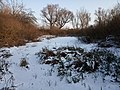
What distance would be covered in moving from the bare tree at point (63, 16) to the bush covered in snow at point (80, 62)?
167 ft

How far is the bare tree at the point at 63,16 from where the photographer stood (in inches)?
2436

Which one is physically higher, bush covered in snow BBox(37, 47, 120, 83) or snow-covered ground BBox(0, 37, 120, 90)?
bush covered in snow BBox(37, 47, 120, 83)

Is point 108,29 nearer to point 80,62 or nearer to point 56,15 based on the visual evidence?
point 80,62

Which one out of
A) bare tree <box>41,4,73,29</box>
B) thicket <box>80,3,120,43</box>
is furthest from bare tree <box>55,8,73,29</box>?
thicket <box>80,3,120,43</box>

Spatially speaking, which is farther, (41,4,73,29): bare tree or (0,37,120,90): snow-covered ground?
(41,4,73,29): bare tree

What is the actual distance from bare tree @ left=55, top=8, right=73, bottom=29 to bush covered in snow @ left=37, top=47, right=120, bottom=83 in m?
51.0

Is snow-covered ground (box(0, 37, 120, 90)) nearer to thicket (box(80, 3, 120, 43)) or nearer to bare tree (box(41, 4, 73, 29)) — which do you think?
thicket (box(80, 3, 120, 43))

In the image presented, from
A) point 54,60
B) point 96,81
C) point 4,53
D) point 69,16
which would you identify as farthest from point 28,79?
point 69,16

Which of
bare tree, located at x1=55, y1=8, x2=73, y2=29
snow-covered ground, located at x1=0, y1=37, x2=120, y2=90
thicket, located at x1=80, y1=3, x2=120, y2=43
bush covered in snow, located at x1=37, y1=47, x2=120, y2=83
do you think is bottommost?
snow-covered ground, located at x1=0, y1=37, x2=120, y2=90

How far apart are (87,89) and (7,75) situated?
326 centimetres

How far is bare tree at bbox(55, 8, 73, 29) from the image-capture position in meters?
61.9

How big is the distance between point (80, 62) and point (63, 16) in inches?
2111

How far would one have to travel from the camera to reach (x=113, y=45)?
1177cm

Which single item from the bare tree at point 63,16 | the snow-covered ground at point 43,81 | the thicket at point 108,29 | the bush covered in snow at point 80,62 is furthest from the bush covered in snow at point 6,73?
the bare tree at point 63,16
